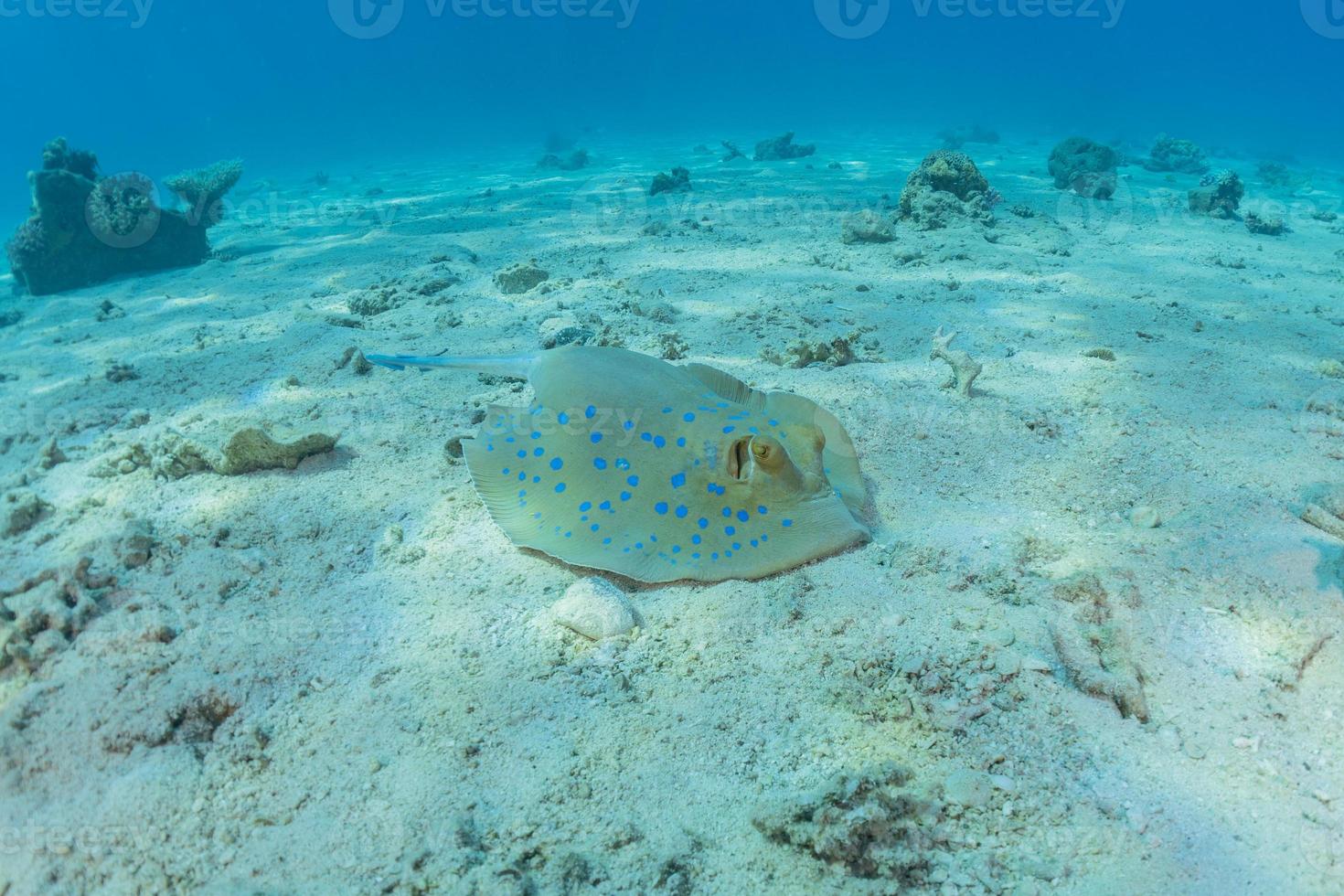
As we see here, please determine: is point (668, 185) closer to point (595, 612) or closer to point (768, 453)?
point (768, 453)

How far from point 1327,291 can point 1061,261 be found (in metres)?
3.06

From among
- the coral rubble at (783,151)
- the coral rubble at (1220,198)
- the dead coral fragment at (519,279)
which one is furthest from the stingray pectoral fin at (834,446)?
the coral rubble at (783,151)

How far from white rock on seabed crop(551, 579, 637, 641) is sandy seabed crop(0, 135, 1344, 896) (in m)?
0.07

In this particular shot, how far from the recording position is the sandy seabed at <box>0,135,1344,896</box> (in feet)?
6.82

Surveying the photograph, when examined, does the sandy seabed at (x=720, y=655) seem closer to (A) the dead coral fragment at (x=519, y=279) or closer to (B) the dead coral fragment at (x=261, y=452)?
(B) the dead coral fragment at (x=261, y=452)

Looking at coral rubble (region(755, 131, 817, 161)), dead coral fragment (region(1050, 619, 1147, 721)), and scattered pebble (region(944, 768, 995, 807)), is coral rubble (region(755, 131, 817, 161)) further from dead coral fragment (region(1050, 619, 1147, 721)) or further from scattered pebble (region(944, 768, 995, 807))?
scattered pebble (region(944, 768, 995, 807))

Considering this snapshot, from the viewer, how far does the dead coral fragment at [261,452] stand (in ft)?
14.6

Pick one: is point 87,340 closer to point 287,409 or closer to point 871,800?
point 287,409

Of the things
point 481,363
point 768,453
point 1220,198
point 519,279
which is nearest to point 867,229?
point 519,279

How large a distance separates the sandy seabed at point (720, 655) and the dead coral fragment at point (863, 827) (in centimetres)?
1

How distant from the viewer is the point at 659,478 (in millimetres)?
3311

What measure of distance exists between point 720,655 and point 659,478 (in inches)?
36.4

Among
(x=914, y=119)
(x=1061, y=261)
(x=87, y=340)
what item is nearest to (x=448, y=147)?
(x=914, y=119)

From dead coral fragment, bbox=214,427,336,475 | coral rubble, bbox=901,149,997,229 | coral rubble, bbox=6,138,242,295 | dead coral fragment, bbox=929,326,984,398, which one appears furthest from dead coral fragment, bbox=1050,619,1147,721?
coral rubble, bbox=6,138,242,295
